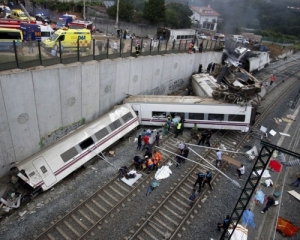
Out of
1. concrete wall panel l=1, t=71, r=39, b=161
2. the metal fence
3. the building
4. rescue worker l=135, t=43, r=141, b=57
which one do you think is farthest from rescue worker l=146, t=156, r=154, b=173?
the building

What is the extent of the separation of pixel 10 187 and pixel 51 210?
2.58 meters

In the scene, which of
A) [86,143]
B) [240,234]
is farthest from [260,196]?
[86,143]

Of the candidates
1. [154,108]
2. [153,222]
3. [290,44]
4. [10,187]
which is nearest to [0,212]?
[10,187]

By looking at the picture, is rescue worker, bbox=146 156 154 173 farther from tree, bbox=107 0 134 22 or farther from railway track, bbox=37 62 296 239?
tree, bbox=107 0 134 22

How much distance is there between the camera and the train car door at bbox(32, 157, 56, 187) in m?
12.8

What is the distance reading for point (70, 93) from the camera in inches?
611

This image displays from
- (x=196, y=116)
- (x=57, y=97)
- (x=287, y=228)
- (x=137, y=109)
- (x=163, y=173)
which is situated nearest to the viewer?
(x=287, y=228)

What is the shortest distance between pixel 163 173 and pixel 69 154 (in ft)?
18.3

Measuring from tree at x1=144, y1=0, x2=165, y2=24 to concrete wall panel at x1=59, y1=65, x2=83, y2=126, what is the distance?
1054 inches

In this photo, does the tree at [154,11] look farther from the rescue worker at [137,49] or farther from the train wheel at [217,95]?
the train wheel at [217,95]

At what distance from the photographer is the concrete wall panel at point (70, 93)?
14859 mm

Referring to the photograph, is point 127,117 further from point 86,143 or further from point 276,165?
point 276,165

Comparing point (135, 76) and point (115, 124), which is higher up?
point (135, 76)

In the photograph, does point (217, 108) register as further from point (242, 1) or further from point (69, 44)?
point (242, 1)
